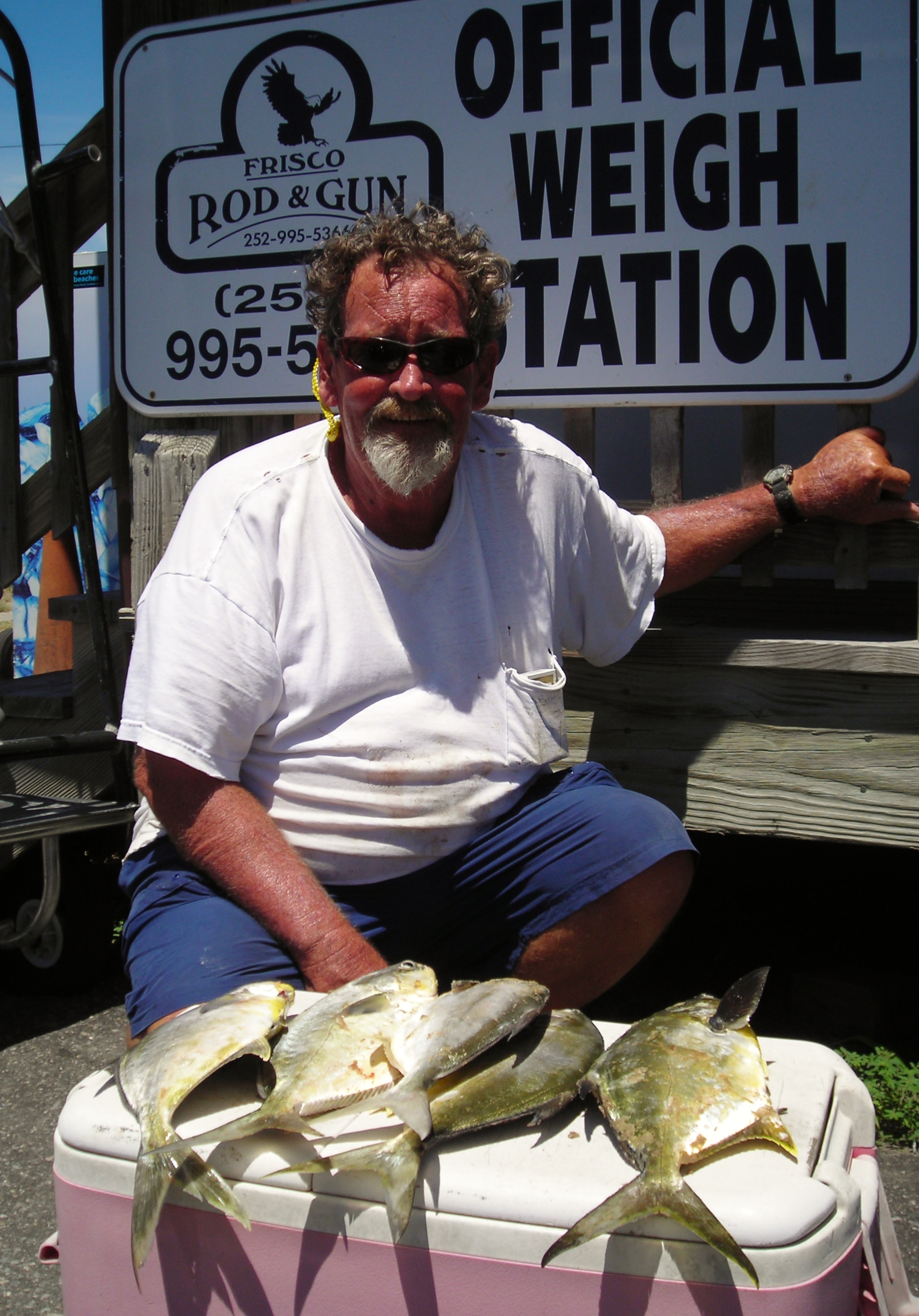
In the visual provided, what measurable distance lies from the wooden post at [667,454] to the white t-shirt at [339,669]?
65 cm

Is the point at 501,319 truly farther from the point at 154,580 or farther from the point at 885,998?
the point at 885,998

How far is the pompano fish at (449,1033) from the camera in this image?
149 centimetres

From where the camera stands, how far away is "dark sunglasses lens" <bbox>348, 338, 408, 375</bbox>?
2.39 metres

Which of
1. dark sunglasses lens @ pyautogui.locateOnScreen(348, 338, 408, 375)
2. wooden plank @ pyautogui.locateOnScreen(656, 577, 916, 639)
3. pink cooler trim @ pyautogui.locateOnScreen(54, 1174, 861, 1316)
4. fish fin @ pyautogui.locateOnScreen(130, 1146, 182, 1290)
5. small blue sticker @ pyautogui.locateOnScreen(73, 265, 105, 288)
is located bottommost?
pink cooler trim @ pyautogui.locateOnScreen(54, 1174, 861, 1316)

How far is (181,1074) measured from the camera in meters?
1.59

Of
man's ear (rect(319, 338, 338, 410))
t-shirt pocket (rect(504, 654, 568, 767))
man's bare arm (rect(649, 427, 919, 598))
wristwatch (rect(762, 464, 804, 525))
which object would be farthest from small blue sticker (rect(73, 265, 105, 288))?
t-shirt pocket (rect(504, 654, 568, 767))

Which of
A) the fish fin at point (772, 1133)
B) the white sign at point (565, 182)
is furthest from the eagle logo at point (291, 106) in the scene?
the fish fin at point (772, 1133)

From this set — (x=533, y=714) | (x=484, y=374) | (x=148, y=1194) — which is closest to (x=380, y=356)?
(x=484, y=374)

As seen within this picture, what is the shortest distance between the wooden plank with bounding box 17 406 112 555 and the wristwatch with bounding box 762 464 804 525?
222 cm

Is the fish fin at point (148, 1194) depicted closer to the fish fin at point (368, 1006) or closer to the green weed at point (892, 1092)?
the fish fin at point (368, 1006)

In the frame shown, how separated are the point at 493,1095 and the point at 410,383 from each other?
142cm

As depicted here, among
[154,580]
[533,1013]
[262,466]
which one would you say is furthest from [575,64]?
[533,1013]

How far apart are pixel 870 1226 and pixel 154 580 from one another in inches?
67.1

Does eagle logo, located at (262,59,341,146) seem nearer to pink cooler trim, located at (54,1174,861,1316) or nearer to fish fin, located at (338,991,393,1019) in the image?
fish fin, located at (338,991,393,1019)
